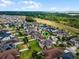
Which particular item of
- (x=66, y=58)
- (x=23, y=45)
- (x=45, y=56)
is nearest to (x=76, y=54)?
(x=66, y=58)

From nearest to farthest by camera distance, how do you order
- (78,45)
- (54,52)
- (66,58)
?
(66,58)
(54,52)
(78,45)

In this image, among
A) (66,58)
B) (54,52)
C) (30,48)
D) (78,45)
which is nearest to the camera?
(66,58)

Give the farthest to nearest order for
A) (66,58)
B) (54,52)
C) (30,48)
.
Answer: (30,48)
(54,52)
(66,58)

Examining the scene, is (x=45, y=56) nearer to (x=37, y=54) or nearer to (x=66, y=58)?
(x=37, y=54)

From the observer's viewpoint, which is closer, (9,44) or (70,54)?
(70,54)

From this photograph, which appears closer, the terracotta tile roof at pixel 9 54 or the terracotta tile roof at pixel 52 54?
the terracotta tile roof at pixel 9 54

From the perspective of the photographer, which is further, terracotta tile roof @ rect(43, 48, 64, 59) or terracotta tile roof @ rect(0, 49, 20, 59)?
terracotta tile roof @ rect(43, 48, 64, 59)

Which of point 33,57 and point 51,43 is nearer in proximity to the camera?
point 33,57

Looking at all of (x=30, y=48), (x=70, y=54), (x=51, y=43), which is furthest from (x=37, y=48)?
(x=70, y=54)

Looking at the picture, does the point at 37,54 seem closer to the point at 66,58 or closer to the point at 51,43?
the point at 66,58
